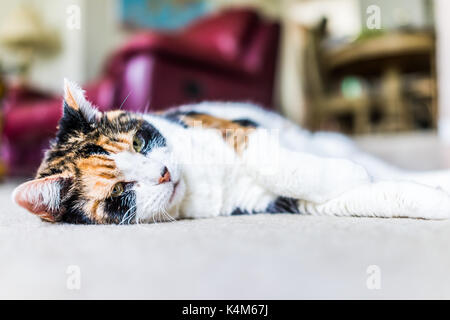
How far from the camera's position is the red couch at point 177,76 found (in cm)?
214

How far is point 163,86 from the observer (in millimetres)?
2191

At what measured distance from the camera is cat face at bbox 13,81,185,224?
2.69 ft

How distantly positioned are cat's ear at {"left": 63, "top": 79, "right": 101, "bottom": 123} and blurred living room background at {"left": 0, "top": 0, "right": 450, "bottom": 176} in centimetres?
29

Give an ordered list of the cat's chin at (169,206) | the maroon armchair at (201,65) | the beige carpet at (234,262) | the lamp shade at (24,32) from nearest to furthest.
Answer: the beige carpet at (234,262) → the cat's chin at (169,206) → the maroon armchair at (201,65) → the lamp shade at (24,32)

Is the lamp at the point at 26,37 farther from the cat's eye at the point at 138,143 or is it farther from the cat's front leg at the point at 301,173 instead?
the cat's front leg at the point at 301,173

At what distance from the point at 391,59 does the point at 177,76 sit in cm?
193

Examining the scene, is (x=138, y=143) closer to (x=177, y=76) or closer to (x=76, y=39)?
(x=177, y=76)

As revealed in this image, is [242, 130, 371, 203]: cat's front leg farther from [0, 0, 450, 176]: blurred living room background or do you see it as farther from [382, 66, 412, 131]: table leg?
[382, 66, 412, 131]: table leg

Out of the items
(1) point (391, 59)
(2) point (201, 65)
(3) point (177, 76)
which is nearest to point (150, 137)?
(3) point (177, 76)

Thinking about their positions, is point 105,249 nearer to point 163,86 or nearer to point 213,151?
point 213,151

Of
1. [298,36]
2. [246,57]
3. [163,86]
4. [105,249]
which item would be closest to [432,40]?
[298,36]

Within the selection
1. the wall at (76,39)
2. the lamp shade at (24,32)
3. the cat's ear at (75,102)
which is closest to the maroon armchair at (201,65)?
the cat's ear at (75,102)

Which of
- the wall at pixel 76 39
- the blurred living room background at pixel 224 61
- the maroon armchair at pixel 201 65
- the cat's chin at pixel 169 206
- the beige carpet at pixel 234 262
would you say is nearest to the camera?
the beige carpet at pixel 234 262

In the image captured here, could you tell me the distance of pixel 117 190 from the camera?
2.73ft
